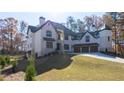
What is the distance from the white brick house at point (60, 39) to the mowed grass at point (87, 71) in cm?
24

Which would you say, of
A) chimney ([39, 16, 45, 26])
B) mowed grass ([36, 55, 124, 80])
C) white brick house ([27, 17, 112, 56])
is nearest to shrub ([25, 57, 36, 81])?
mowed grass ([36, 55, 124, 80])

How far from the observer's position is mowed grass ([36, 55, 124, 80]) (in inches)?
338

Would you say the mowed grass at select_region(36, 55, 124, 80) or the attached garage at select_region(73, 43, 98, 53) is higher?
the attached garage at select_region(73, 43, 98, 53)

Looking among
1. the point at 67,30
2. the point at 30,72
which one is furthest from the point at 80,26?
the point at 30,72

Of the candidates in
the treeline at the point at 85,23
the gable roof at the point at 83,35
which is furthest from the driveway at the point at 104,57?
the treeline at the point at 85,23

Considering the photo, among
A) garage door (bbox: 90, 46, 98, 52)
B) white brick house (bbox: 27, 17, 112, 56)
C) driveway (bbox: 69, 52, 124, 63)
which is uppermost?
white brick house (bbox: 27, 17, 112, 56)

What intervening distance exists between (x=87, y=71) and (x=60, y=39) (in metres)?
0.86

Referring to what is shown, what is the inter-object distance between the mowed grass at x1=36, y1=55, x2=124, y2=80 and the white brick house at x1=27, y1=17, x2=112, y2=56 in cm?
24

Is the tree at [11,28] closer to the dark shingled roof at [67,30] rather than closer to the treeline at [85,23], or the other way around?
the dark shingled roof at [67,30]

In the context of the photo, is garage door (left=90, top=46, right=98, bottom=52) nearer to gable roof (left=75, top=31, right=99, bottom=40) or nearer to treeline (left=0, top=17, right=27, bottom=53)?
gable roof (left=75, top=31, right=99, bottom=40)
